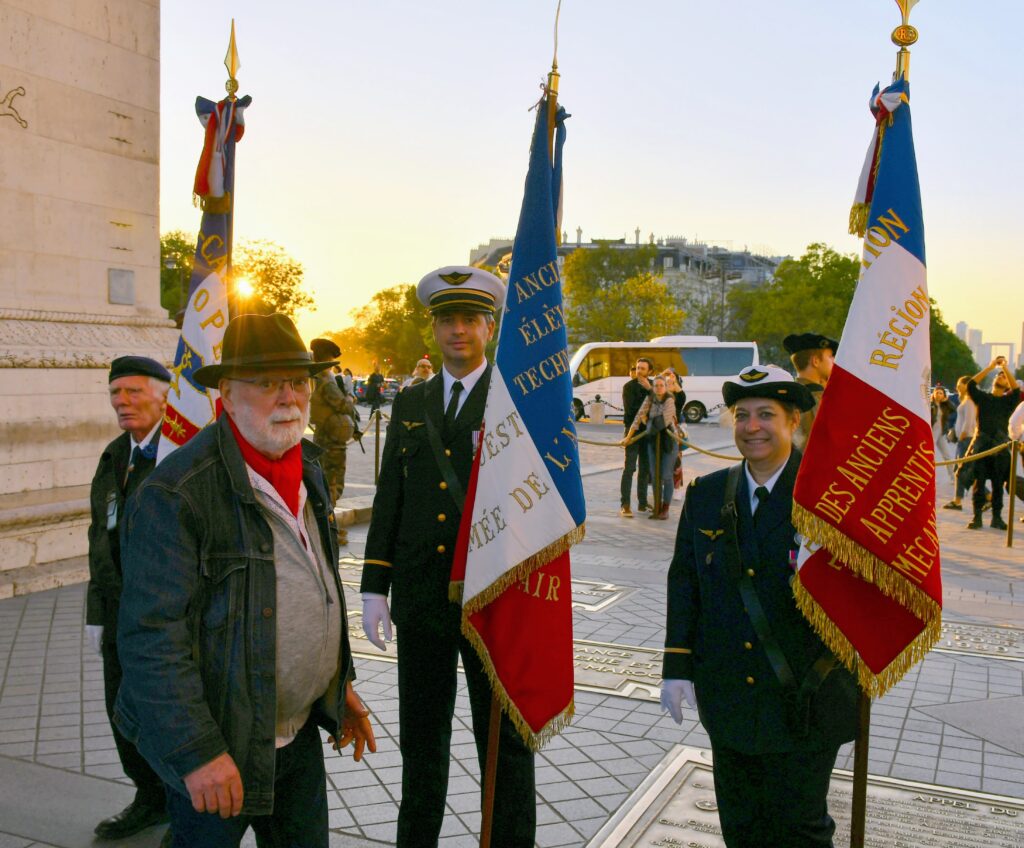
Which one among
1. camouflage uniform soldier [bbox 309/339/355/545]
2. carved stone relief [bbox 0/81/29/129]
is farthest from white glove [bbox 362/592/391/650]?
carved stone relief [bbox 0/81/29/129]

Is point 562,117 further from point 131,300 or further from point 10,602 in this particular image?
point 131,300

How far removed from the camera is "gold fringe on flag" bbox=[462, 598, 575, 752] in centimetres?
315

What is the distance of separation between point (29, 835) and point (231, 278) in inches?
102

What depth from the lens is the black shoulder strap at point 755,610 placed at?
293cm

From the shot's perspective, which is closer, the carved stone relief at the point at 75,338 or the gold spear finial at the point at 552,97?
the gold spear finial at the point at 552,97

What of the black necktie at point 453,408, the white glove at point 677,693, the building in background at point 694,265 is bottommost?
the white glove at point 677,693

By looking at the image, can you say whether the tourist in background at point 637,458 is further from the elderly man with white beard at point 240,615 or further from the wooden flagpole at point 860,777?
the elderly man with white beard at point 240,615

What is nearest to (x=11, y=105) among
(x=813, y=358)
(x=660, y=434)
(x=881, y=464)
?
(x=813, y=358)

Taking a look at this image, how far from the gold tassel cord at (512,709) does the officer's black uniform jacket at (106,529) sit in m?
1.56

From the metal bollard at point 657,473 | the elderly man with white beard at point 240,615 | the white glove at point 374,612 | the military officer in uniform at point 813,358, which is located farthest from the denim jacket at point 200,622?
the metal bollard at point 657,473

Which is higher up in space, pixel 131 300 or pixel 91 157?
pixel 91 157

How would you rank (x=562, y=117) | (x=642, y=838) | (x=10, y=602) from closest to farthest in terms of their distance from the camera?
(x=562, y=117) → (x=642, y=838) → (x=10, y=602)

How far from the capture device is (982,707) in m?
5.50

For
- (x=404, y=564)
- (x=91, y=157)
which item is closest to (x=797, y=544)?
(x=404, y=564)
